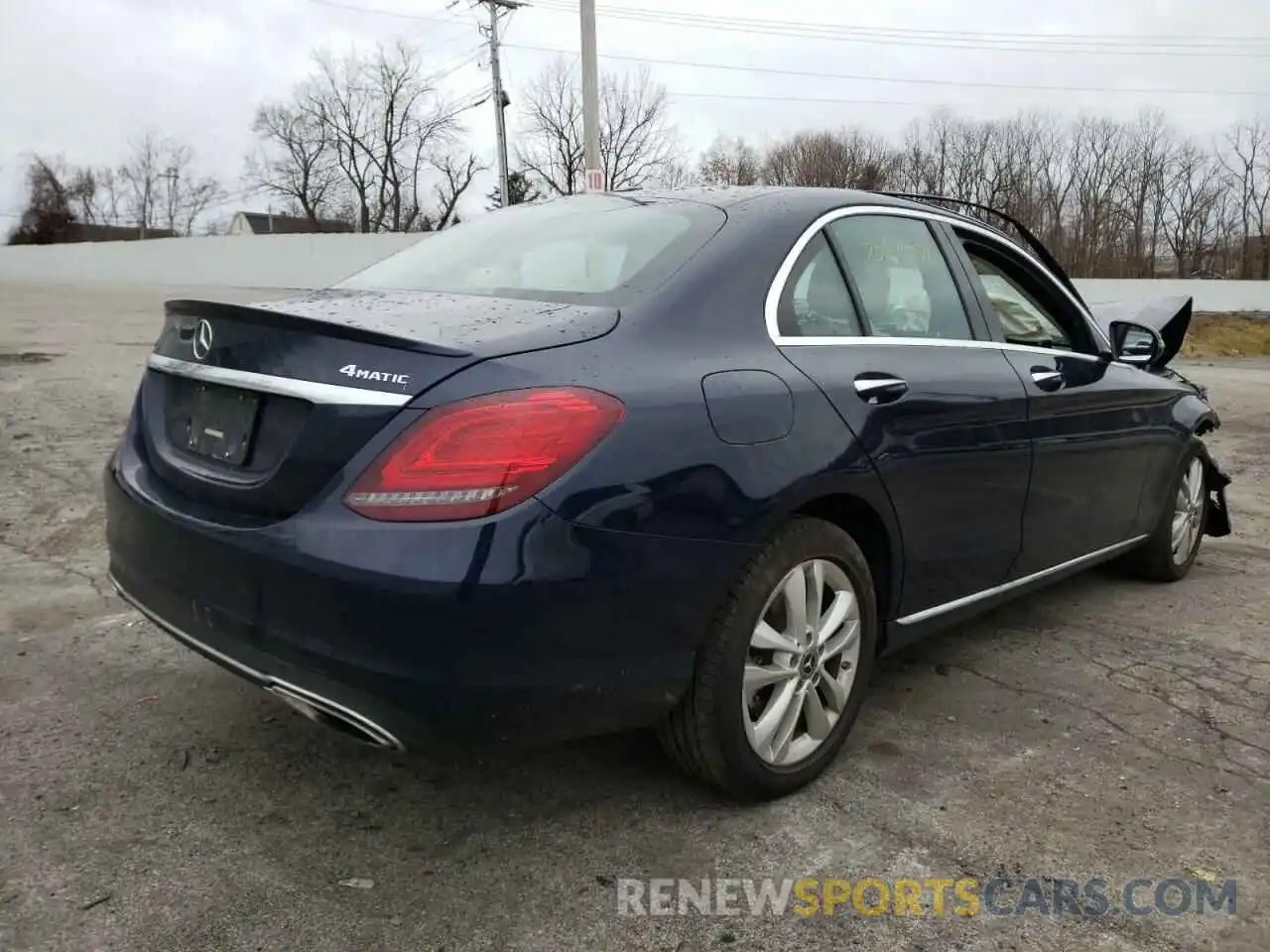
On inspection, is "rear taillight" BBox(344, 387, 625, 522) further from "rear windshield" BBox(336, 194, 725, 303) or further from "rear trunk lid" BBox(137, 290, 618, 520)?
"rear windshield" BBox(336, 194, 725, 303)

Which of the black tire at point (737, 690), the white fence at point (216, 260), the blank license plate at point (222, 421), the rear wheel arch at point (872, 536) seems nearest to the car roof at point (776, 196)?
the rear wheel arch at point (872, 536)

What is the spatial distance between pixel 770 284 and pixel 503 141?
110 ft

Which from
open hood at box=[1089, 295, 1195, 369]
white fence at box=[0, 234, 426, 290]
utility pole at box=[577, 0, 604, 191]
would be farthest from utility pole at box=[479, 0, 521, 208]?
open hood at box=[1089, 295, 1195, 369]

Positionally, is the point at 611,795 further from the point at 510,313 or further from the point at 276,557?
the point at 510,313

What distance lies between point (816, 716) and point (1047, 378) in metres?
1.56

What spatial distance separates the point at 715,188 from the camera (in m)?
3.23

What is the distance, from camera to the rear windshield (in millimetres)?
2604

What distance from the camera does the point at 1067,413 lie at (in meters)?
3.58

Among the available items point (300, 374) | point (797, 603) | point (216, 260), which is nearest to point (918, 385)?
point (797, 603)

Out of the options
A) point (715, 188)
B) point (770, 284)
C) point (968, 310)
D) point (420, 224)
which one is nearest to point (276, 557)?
point (770, 284)

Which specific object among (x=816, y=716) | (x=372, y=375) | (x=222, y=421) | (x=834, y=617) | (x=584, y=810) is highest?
(x=372, y=375)

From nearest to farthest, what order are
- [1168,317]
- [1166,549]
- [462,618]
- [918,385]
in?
[462,618] < [918,385] < [1166,549] < [1168,317]

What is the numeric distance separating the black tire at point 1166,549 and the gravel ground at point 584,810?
0.60 metres

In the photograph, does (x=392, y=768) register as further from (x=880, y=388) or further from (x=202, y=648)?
(x=880, y=388)
